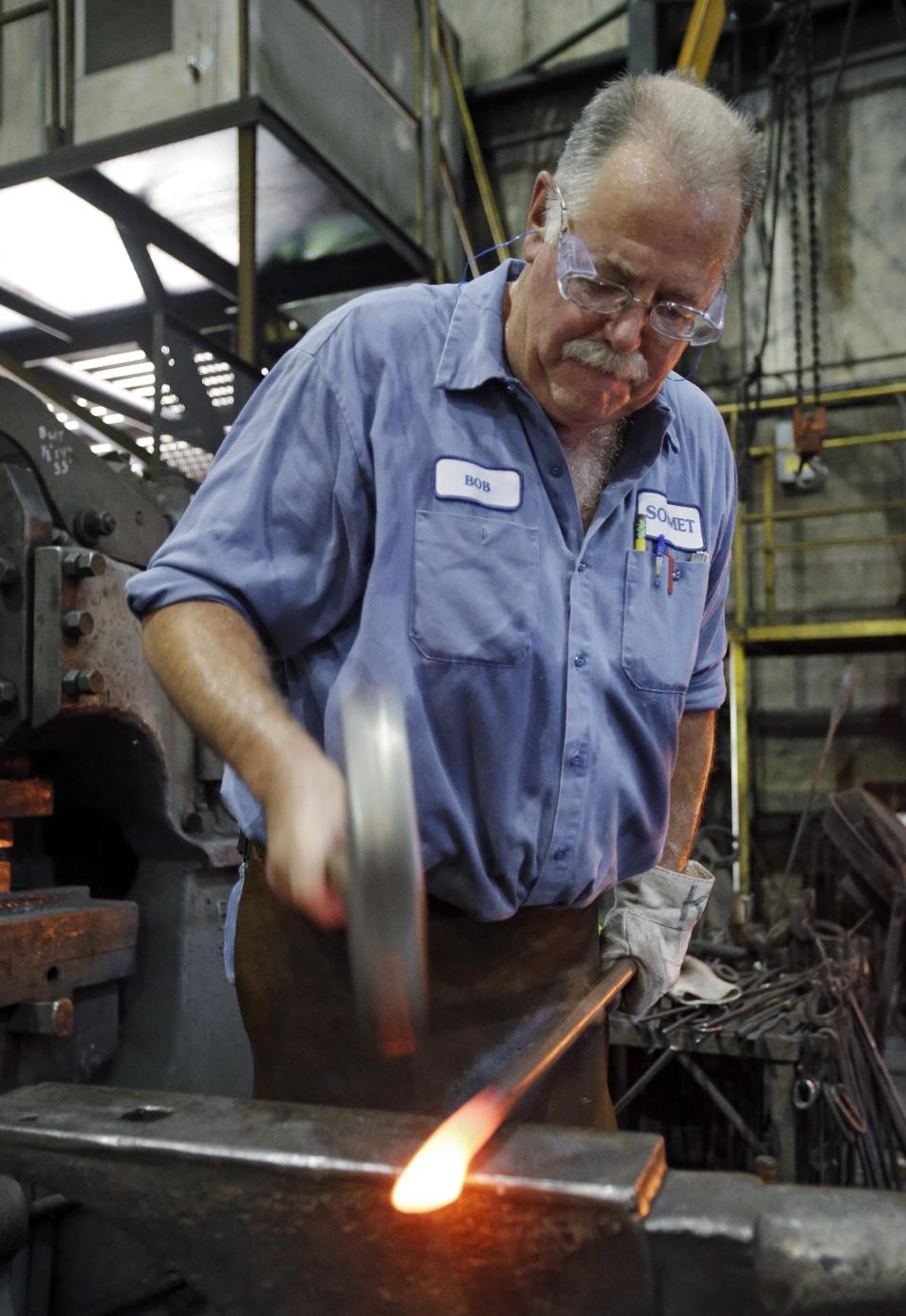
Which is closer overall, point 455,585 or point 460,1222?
point 460,1222

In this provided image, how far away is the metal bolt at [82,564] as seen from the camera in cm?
183

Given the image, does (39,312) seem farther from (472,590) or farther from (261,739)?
(261,739)

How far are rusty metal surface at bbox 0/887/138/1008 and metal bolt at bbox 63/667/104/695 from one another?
0.35 meters

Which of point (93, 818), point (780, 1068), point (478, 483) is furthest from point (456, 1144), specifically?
point (780, 1068)

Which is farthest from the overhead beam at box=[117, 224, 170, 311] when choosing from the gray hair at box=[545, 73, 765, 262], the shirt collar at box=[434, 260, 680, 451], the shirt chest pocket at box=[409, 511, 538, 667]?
the shirt chest pocket at box=[409, 511, 538, 667]

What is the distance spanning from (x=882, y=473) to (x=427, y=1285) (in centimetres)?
587

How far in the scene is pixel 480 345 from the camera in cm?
140

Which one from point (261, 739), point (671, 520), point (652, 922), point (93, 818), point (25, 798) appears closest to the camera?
point (261, 739)

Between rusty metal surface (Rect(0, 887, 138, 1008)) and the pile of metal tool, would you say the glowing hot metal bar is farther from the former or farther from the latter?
the pile of metal tool

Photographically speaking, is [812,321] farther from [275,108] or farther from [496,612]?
[496,612]

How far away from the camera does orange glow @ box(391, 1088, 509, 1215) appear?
757 millimetres

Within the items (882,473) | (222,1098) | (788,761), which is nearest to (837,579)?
(882,473)

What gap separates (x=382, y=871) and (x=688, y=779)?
1096mm

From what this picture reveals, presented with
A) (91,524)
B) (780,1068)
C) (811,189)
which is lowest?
(780,1068)
